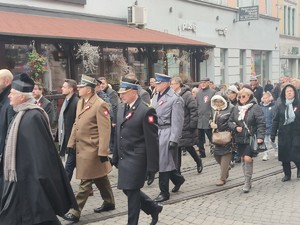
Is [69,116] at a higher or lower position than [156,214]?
higher

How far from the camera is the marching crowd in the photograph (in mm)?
4320

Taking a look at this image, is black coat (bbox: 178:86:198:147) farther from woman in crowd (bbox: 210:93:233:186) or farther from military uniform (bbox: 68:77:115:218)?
military uniform (bbox: 68:77:115:218)

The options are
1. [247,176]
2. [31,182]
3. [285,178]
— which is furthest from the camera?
[285,178]

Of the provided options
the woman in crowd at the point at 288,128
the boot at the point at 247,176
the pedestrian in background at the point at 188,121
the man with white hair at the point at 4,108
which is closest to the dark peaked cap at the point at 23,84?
A: the man with white hair at the point at 4,108

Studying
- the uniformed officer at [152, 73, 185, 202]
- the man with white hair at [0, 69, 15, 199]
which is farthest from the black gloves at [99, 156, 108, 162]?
the man with white hair at [0, 69, 15, 199]

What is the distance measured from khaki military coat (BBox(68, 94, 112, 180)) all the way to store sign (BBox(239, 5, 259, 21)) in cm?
1857

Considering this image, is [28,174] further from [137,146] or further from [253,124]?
[253,124]

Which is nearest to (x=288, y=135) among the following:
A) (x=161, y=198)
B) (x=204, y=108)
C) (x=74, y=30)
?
(x=161, y=198)

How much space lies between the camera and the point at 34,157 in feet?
14.1

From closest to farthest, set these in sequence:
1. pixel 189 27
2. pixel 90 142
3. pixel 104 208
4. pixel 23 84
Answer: pixel 23 84 → pixel 90 142 → pixel 104 208 → pixel 189 27

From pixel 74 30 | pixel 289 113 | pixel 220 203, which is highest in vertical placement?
pixel 74 30

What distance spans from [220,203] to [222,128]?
161 centimetres

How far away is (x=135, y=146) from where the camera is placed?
539cm

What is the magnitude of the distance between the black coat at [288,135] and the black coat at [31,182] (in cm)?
502
